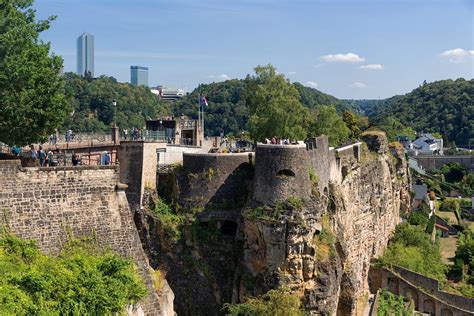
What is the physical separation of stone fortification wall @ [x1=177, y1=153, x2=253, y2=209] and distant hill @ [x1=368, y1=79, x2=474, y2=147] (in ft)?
406

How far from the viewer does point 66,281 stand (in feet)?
57.7

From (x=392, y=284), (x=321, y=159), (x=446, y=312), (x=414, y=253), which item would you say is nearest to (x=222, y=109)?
(x=414, y=253)

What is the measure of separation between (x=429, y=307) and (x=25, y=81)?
1452 inches

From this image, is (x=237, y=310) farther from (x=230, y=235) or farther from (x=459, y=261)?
(x=459, y=261)

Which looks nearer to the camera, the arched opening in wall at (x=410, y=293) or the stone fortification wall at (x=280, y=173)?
the stone fortification wall at (x=280, y=173)

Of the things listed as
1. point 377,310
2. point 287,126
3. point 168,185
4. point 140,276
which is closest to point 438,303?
point 377,310

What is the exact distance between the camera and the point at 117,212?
21828 mm

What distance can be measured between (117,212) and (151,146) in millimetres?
7051

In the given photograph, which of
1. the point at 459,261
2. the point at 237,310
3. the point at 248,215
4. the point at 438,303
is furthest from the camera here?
the point at 459,261

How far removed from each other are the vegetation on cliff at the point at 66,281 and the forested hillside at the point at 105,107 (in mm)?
71857

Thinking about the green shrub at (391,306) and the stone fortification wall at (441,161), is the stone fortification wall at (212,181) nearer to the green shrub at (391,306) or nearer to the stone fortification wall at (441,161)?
the green shrub at (391,306)

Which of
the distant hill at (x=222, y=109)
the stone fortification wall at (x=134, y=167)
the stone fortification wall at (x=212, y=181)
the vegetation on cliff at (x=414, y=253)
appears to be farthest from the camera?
the distant hill at (x=222, y=109)

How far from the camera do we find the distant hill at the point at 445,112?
156125 millimetres

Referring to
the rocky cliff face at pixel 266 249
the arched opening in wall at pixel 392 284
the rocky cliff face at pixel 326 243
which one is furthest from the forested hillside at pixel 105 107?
the rocky cliff face at pixel 266 249
